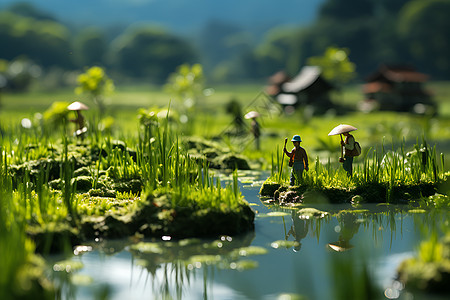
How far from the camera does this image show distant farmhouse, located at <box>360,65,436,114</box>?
142 feet

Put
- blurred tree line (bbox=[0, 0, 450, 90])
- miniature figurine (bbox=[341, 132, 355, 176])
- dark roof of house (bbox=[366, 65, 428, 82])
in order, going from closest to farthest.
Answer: miniature figurine (bbox=[341, 132, 355, 176]), dark roof of house (bbox=[366, 65, 428, 82]), blurred tree line (bbox=[0, 0, 450, 90])

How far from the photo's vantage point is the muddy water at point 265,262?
5.59 metres

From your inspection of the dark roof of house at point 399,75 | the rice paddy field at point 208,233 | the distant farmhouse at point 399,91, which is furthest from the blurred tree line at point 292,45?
the rice paddy field at point 208,233

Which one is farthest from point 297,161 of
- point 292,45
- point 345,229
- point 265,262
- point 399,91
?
point 292,45

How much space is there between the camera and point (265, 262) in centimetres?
653

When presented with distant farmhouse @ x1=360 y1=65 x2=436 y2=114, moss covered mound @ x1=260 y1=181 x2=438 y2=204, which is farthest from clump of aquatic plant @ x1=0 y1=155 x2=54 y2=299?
distant farmhouse @ x1=360 y1=65 x2=436 y2=114

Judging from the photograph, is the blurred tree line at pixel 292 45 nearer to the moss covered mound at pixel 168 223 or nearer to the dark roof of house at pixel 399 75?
the dark roof of house at pixel 399 75

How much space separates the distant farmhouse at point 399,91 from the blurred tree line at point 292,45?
33286 mm

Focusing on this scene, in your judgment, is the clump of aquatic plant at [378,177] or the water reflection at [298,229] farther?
the clump of aquatic plant at [378,177]

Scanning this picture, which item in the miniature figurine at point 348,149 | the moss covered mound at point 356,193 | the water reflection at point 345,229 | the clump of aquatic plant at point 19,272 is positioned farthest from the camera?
the miniature figurine at point 348,149

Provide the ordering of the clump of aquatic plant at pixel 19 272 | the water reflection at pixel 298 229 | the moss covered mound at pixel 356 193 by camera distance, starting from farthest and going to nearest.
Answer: the moss covered mound at pixel 356 193 → the water reflection at pixel 298 229 → the clump of aquatic plant at pixel 19 272

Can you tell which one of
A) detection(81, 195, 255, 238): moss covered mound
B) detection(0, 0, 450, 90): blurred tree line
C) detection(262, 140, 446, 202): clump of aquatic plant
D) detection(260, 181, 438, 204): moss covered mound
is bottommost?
detection(81, 195, 255, 238): moss covered mound

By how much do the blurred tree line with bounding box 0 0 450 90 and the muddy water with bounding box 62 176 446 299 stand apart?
64064 millimetres

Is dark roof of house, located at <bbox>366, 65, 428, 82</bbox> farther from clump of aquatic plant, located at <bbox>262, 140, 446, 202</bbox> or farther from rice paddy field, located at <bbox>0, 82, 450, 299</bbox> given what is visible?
clump of aquatic plant, located at <bbox>262, 140, 446, 202</bbox>
